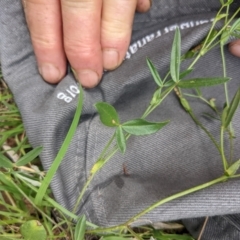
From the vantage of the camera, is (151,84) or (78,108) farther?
(151,84)

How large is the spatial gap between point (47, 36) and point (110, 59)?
0.11 metres

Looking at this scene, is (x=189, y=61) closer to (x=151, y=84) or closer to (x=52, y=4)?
(x=151, y=84)

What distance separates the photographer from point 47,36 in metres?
0.80

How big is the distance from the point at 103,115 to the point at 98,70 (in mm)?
196

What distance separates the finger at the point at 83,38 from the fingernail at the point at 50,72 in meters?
0.04

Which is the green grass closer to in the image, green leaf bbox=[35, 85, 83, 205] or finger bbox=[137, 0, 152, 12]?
green leaf bbox=[35, 85, 83, 205]

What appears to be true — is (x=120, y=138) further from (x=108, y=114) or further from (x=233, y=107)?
(x=233, y=107)

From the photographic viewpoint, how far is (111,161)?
786 mm

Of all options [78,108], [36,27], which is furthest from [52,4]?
[78,108]

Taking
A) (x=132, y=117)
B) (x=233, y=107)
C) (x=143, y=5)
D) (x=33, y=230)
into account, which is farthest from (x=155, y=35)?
(x=33, y=230)

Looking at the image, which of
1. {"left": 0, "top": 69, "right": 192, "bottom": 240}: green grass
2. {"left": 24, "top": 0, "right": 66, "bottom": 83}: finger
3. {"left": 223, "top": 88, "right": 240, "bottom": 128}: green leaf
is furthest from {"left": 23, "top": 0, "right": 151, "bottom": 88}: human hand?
{"left": 223, "top": 88, "right": 240, "bottom": 128}: green leaf

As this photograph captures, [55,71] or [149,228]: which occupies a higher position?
[55,71]

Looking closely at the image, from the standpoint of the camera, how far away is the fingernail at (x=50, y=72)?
817mm

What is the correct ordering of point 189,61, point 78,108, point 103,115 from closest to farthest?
point 103,115 → point 78,108 → point 189,61
